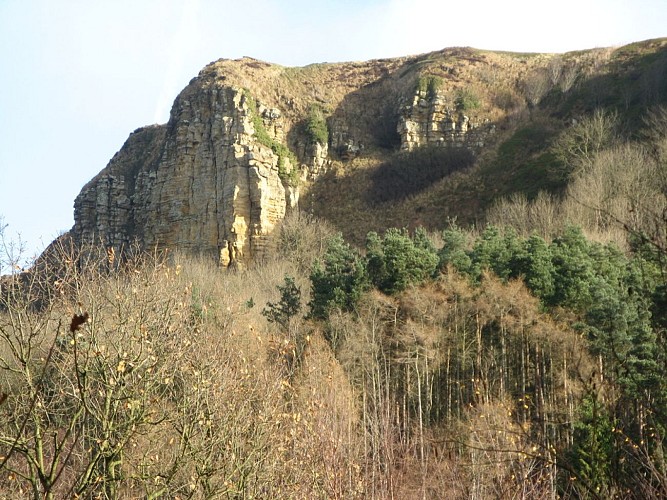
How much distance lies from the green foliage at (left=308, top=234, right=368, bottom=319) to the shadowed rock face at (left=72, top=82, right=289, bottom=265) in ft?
76.1

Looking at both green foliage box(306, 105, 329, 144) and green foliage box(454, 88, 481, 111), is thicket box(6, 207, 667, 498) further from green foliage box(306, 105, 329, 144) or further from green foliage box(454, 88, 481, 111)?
green foliage box(454, 88, 481, 111)

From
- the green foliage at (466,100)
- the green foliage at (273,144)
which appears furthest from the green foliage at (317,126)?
the green foliage at (466,100)

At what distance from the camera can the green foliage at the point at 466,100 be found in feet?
229

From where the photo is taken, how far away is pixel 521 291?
91.8 ft

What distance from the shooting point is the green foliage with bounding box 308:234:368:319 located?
105 feet

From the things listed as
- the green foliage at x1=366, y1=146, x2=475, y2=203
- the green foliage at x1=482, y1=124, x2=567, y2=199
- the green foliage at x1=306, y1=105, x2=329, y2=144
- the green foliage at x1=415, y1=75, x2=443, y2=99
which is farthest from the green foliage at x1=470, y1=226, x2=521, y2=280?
the green foliage at x1=415, y1=75, x2=443, y2=99

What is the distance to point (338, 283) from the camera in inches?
1299

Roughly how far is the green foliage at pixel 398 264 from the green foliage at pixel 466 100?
39.4 metres

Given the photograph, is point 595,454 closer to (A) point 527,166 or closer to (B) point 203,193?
(A) point 527,166

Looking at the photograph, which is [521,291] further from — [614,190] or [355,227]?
[355,227]

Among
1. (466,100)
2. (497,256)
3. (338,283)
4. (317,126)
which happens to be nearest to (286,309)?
(338,283)

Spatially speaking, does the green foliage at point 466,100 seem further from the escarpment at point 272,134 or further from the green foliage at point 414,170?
the green foliage at point 414,170

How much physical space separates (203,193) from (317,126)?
16153 mm

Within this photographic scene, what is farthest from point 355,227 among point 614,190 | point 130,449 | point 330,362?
point 130,449
